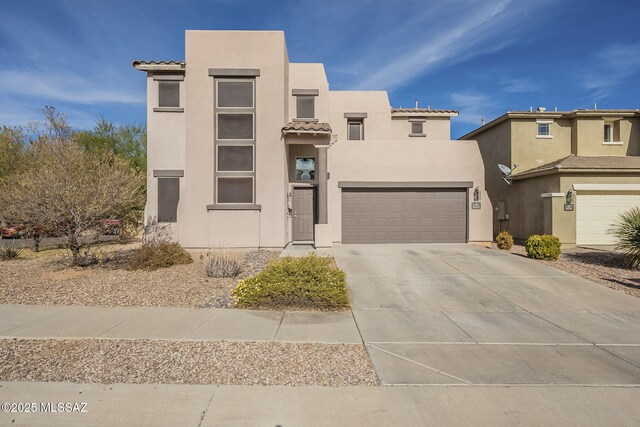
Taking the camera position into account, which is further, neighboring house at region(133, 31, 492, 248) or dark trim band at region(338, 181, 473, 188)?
dark trim band at region(338, 181, 473, 188)

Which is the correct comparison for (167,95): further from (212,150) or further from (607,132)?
(607,132)

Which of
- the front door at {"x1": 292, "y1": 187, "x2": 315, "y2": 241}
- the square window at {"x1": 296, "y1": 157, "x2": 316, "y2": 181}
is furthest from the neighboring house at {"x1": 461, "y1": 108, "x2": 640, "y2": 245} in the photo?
the front door at {"x1": 292, "y1": 187, "x2": 315, "y2": 241}

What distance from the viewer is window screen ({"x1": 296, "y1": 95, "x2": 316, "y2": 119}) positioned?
16375 mm

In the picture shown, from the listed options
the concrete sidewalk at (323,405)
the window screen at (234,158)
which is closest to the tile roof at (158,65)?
→ the window screen at (234,158)

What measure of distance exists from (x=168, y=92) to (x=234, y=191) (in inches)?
188

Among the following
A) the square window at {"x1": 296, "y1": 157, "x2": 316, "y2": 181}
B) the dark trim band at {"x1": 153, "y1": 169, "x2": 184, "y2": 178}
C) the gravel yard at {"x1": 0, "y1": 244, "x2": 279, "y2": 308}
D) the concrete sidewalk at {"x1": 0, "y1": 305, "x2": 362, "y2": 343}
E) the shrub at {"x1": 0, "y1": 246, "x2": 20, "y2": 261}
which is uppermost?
the square window at {"x1": 296, "y1": 157, "x2": 316, "y2": 181}

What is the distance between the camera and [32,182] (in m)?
8.65

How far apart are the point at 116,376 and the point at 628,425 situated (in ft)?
17.3

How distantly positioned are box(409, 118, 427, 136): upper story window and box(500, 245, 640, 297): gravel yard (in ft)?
34.7

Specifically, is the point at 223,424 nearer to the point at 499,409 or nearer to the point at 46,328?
the point at 499,409

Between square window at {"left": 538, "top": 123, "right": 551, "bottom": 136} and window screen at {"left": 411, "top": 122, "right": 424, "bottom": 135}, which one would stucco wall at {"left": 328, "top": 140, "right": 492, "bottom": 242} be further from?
window screen at {"left": 411, "top": 122, "right": 424, "bottom": 135}

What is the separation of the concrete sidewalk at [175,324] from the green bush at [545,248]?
806cm

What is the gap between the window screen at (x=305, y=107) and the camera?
16375 mm

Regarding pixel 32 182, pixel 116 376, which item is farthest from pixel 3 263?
pixel 116 376
